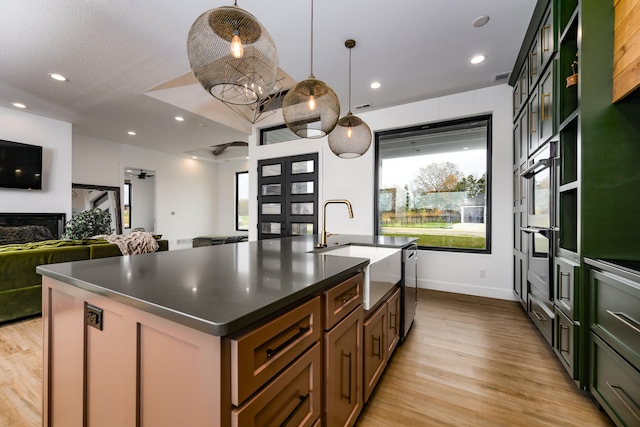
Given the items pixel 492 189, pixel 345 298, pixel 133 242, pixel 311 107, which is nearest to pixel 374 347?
pixel 345 298

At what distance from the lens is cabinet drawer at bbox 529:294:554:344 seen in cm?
208

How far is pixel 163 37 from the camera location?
8.79 feet

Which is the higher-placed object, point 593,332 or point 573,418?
point 593,332

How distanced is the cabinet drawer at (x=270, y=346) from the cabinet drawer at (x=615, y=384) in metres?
1.48

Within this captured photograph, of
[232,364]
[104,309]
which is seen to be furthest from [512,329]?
[104,309]

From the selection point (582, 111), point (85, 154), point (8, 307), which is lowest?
point (8, 307)

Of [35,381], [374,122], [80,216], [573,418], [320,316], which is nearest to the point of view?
[320,316]

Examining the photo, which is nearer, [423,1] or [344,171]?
[423,1]

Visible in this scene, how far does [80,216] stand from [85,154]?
3.13m

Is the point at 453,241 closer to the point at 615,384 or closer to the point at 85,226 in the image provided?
the point at 615,384

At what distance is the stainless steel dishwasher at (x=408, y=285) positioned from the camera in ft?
7.57

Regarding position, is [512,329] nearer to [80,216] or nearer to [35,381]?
[35,381]

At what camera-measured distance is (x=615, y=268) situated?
1.35 metres

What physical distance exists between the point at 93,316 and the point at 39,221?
565 centimetres
